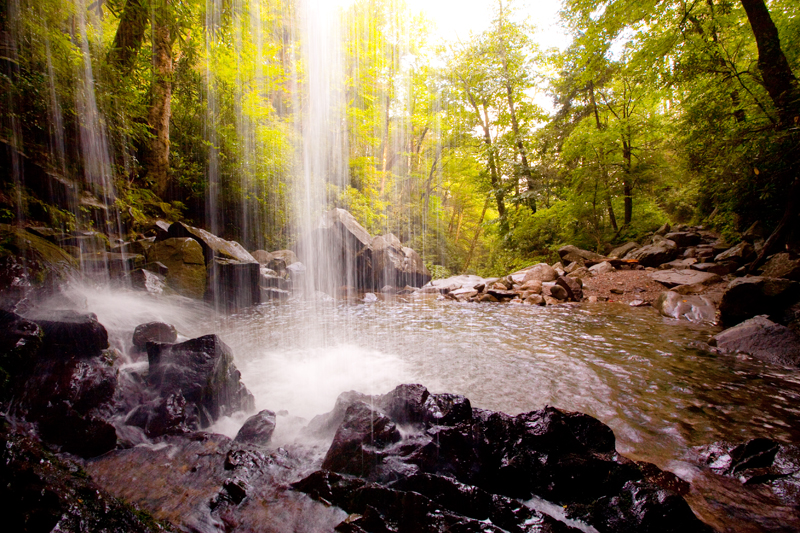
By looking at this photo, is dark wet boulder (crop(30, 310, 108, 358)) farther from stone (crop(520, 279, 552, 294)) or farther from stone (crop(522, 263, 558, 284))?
stone (crop(522, 263, 558, 284))

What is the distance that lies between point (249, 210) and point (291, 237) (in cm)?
276

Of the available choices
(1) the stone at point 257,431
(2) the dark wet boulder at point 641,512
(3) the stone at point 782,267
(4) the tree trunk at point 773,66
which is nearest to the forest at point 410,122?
(4) the tree trunk at point 773,66

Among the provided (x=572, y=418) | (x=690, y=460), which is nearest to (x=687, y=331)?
(x=690, y=460)

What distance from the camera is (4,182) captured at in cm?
496

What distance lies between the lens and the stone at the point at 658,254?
1116 centimetres

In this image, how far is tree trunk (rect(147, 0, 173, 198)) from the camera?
30.2 feet

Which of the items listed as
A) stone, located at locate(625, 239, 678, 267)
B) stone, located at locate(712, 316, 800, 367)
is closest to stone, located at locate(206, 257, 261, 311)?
stone, located at locate(712, 316, 800, 367)

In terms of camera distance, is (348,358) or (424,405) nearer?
(424,405)

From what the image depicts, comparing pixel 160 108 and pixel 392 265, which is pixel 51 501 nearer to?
pixel 160 108

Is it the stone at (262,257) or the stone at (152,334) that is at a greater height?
the stone at (262,257)

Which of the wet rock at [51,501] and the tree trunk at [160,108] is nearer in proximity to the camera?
the wet rock at [51,501]

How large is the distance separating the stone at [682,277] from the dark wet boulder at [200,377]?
35.9ft

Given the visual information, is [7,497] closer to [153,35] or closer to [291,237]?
[153,35]

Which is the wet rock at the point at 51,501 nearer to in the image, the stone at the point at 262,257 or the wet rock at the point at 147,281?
the wet rock at the point at 147,281
